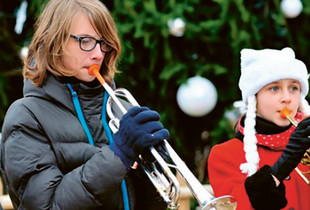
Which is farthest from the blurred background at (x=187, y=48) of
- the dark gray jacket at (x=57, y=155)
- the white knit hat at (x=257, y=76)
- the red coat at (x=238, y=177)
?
the dark gray jacket at (x=57, y=155)

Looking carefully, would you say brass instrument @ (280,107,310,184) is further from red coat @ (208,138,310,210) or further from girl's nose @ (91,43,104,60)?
girl's nose @ (91,43,104,60)

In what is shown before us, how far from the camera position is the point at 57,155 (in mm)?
2016

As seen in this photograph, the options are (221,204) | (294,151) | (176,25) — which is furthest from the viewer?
(176,25)

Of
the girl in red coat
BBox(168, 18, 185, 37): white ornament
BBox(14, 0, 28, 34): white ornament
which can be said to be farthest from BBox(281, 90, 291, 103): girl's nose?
BBox(14, 0, 28, 34): white ornament

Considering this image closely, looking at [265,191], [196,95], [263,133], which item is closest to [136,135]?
[265,191]

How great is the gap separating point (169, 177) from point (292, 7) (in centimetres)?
281

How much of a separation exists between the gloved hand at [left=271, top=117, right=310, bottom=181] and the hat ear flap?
0.16m

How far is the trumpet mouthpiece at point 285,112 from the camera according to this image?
2.46 m

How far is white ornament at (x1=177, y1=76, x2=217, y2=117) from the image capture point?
14.2 ft

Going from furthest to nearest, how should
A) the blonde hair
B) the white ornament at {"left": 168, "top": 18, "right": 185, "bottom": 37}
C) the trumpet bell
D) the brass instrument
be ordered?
1. the white ornament at {"left": 168, "top": 18, "right": 185, "bottom": 37}
2. the brass instrument
3. the blonde hair
4. the trumpet bell

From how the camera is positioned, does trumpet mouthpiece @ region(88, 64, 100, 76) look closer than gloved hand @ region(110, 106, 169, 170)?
No

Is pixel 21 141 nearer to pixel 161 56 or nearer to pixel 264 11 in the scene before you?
pixel 161 56

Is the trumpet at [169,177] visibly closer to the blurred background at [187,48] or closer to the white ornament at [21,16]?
the blurred background at [187,48]

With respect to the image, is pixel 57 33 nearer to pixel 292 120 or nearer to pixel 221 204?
pixel 221 204
